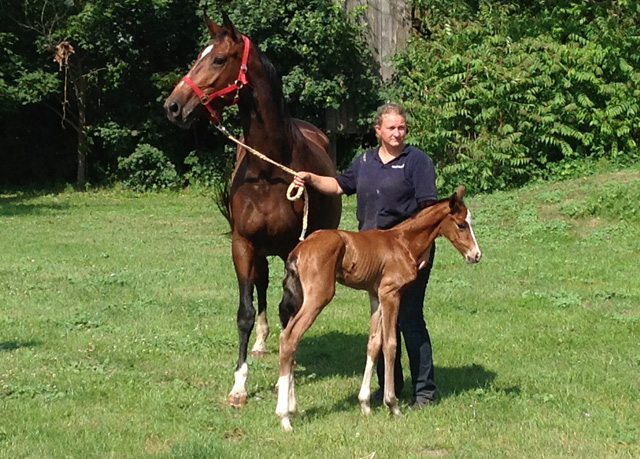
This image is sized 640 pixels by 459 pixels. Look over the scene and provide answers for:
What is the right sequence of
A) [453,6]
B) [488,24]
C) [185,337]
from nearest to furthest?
[185,337] < [488,24] < [453,6]

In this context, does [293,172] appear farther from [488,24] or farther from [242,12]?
[242,12]

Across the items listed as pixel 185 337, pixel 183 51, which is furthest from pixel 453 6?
pixel 185 337

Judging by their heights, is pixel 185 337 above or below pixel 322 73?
below

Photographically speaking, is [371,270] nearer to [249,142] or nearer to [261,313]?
[249,142]

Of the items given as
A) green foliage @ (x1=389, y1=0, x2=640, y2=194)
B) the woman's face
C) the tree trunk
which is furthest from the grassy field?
the tree trunk

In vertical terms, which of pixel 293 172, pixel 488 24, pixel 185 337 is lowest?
pixel 185 337

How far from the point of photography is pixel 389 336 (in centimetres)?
612

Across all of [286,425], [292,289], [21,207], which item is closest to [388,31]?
[21,207]

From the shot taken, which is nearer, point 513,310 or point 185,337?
point 185,337

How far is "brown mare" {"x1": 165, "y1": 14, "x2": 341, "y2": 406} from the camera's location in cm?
674

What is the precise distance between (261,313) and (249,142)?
2.20 meters

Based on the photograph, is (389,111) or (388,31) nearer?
(389,111)

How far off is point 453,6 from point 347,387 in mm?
17297

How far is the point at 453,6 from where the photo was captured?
22.7 meters
